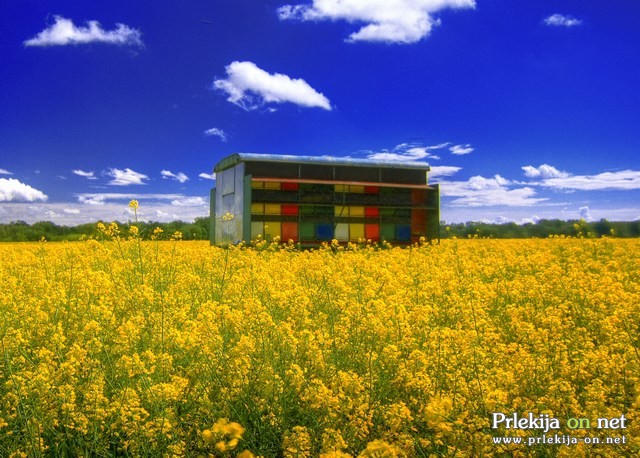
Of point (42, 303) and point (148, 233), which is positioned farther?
point (148, 233)

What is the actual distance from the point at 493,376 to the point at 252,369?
1.87 m

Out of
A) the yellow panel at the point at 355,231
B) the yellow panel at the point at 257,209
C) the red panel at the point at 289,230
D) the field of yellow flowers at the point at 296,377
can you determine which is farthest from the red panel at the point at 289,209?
the field of yellow flowers at the point at 296,377

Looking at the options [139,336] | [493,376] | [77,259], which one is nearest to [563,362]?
[493,376]

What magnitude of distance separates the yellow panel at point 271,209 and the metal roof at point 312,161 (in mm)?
1715

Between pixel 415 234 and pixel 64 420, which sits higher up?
pixel 415 234

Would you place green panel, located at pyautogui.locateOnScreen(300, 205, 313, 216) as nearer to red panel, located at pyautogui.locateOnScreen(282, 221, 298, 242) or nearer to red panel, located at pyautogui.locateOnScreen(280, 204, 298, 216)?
red panel, located at pyautogui.locateOnScreen(280, 204, 298, 216)

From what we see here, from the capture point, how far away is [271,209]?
18891 mm

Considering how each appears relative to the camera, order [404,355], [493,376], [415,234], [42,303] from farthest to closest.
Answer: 1. [415,234]
2. [42,303]
3. [404,355]
4. [493,376]

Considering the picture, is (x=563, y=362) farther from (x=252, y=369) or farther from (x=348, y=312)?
(x=252, y=369)

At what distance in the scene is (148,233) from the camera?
10109 mm

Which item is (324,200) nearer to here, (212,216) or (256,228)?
(256,228)

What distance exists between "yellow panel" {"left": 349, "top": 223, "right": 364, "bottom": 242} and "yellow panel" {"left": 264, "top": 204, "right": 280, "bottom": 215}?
2.95m

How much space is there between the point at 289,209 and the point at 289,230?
79cm

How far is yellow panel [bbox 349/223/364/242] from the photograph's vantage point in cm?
1980
